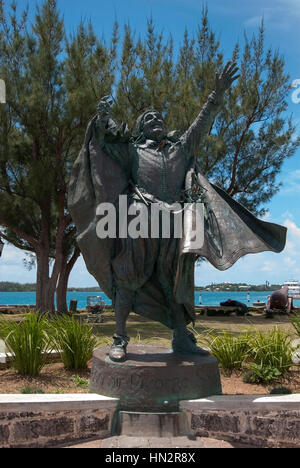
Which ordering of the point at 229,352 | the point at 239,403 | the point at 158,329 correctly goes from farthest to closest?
the point at 158,329
the point at 229,352
the point at 239,403

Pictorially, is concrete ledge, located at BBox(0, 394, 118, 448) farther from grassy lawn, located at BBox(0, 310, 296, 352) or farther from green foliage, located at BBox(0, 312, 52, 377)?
grassy lawn, located at BBox(0, 310, 296, 352)

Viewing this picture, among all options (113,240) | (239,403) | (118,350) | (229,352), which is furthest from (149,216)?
(229,352)

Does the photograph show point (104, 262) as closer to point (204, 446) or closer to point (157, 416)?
point (157, 416)

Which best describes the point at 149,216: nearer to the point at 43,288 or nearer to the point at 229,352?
the point at 229,352

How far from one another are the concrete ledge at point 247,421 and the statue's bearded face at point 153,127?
228cm

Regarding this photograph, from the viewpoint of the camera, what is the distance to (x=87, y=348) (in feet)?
17.0

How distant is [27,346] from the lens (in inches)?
189

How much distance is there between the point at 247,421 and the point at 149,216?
1749 millimetres

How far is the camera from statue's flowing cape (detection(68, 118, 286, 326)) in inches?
143

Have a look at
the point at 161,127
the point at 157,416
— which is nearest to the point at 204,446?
the point at 157,416

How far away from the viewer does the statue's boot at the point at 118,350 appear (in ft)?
11.5

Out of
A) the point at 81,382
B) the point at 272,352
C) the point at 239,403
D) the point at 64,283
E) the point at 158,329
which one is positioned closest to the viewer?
the point at 239,403

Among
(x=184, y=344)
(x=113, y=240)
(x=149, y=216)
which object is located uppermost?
(x=149, y=216)

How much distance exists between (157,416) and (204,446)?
395 mm
